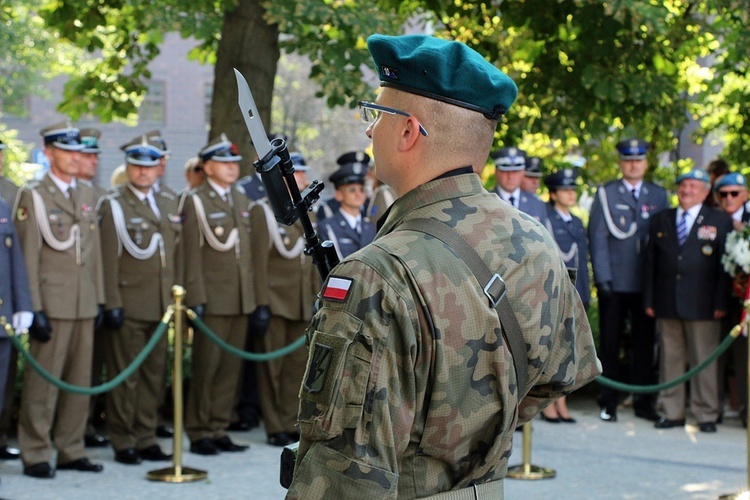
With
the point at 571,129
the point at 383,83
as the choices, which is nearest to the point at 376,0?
the point at 571,129

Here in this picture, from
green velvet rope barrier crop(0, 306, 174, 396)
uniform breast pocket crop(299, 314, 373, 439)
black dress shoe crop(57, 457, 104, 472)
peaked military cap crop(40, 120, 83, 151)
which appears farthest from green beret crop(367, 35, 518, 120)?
black dress shoe crop(57, 457, 104, 472)

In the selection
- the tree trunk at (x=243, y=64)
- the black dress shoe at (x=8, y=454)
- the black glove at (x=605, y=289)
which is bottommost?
the black dress shoe at (x=8, y=454)

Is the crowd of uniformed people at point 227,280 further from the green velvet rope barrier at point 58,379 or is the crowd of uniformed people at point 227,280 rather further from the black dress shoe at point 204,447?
the green velvet rope barrier at point 58,379

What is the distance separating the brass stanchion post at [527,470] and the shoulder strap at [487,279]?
16.9 feet

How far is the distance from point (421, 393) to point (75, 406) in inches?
232

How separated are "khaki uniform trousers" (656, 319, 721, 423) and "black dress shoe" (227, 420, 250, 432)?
3561 mm

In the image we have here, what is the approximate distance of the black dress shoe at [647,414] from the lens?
→ 10.1m

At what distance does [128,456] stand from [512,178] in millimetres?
3826

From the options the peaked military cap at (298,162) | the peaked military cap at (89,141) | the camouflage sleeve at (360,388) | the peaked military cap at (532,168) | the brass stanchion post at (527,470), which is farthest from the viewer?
the peaked military cap at (532,168)

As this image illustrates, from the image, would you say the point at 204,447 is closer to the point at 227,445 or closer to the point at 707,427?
the point at 227,445

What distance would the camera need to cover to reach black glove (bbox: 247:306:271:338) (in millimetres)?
8836

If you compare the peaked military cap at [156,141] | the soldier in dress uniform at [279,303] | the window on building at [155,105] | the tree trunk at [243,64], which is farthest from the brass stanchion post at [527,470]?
the window on building at [155,105]

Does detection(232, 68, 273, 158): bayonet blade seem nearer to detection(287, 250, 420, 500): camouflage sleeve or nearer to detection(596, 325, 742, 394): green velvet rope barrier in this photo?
detection(287, 250, 420, 500): camouflage sleeve

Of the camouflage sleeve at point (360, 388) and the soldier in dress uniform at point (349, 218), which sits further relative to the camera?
the soldier in dress uniform at point (349, 218)
